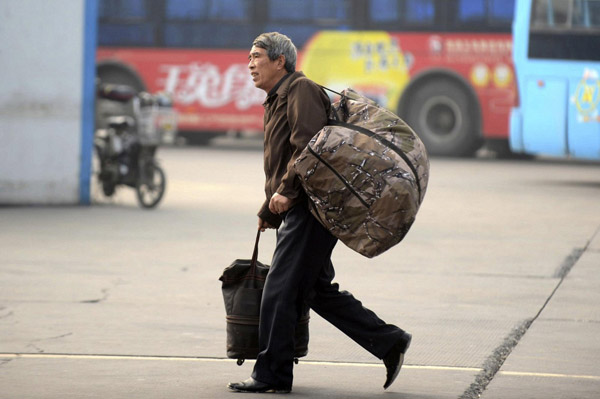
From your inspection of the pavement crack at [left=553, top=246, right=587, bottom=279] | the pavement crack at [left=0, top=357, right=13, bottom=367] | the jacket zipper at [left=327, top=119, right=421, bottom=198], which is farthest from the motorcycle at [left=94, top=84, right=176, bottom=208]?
the jacket zipper at [left=327, top=119, right=421, bottom=198]

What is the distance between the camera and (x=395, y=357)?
570 centimetres

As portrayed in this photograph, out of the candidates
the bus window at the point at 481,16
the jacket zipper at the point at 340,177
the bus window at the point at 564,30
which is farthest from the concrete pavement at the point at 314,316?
the bus window at the point at 481,16

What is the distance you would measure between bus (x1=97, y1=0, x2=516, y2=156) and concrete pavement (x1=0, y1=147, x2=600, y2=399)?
7551mm

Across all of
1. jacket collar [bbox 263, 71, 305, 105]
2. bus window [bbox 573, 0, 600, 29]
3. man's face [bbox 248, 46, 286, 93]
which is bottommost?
jacket collar [bbox 263, 71, 305, 105]

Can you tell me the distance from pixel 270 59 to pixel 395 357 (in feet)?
4.54

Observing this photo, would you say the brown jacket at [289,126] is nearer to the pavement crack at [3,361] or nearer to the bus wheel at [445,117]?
the pavement crack at [3,361]

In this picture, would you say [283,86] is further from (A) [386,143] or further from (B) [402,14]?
(B) [402,14]

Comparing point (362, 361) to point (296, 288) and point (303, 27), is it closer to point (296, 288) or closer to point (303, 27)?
point (296, 288)

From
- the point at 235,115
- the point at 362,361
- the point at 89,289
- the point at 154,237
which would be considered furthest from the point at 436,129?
the point at 362,361

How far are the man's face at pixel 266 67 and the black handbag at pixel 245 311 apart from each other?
0.74 m

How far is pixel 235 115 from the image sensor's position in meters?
24.0

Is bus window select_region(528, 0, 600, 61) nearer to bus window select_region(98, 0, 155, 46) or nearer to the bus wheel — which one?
the bus wheel

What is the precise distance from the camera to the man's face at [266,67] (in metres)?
5.62

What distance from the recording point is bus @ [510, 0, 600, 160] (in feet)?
58.6
